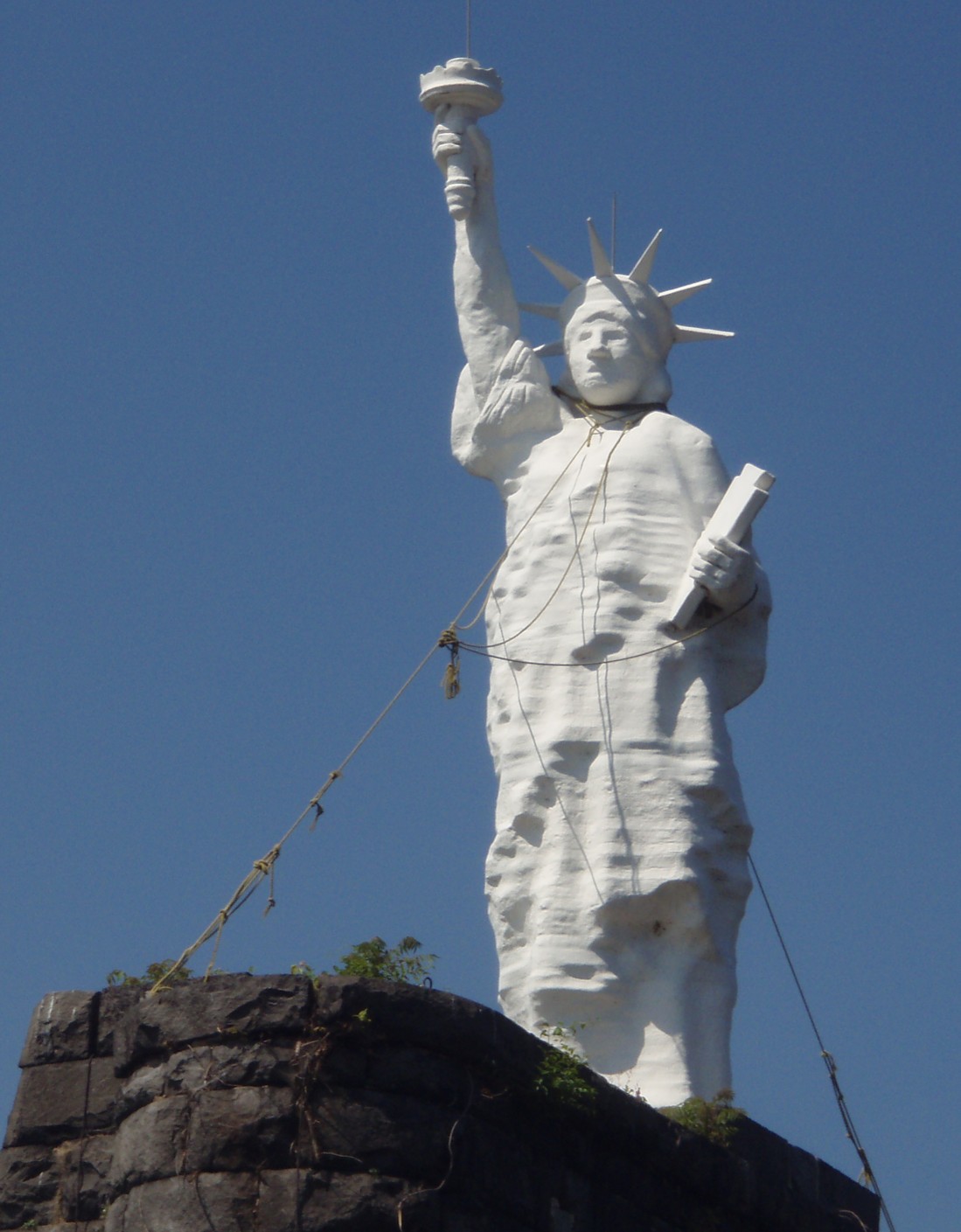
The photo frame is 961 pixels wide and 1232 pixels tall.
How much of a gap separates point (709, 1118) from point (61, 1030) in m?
3.04

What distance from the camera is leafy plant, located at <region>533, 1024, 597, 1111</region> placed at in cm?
1019

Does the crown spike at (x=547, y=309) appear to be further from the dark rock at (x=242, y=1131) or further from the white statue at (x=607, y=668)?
the dark rock at (x=242, y=1131)

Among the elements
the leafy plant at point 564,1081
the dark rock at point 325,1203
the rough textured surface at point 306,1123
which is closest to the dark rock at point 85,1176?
the rough textured surface at point 306,1123

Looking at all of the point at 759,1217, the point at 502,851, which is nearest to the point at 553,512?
the point at 502,851

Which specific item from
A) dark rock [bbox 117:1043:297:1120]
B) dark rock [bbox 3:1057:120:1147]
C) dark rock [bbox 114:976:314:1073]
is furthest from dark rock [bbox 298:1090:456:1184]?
Result: dark rock [bbox 3:1057:120:1147]

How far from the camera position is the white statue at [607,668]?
501 inches

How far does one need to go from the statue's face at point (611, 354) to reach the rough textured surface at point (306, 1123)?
4.85 m

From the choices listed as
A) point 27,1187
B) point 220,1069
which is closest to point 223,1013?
point 220,1069

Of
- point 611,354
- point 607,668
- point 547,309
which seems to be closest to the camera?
point 607,668

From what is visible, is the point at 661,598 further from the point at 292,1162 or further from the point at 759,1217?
the point at 292,1162

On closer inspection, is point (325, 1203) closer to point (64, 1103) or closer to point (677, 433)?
point (64, 1103)

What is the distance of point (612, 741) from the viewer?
13.1 meters

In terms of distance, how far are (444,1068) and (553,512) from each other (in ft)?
15.4

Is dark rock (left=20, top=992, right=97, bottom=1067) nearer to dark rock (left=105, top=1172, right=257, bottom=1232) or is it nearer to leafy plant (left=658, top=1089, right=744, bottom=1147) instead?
dark rock (left=105, top=1172, right=257, bottom=1232)
